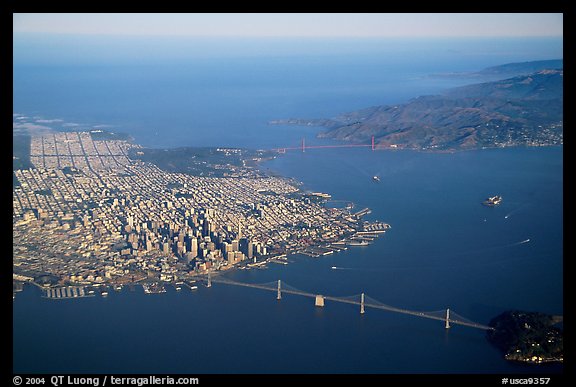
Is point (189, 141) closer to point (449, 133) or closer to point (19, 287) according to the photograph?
point (449, 133)

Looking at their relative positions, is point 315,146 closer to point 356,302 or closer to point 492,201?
point 492,201

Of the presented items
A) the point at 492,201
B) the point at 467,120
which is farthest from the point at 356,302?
the point at 467,120

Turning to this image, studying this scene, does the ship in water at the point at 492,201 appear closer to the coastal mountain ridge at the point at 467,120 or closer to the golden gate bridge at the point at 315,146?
the coastal mountain ridge at the point at 467,120

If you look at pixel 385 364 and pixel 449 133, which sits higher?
pixel 449 133

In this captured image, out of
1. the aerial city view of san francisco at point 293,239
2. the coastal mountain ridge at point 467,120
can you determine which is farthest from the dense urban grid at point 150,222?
the coastal mountain ridge at point 467,120

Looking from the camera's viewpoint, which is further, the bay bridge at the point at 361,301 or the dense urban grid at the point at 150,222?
the dense urban grid at the point at 150,222

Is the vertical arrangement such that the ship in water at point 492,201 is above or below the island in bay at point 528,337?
above
